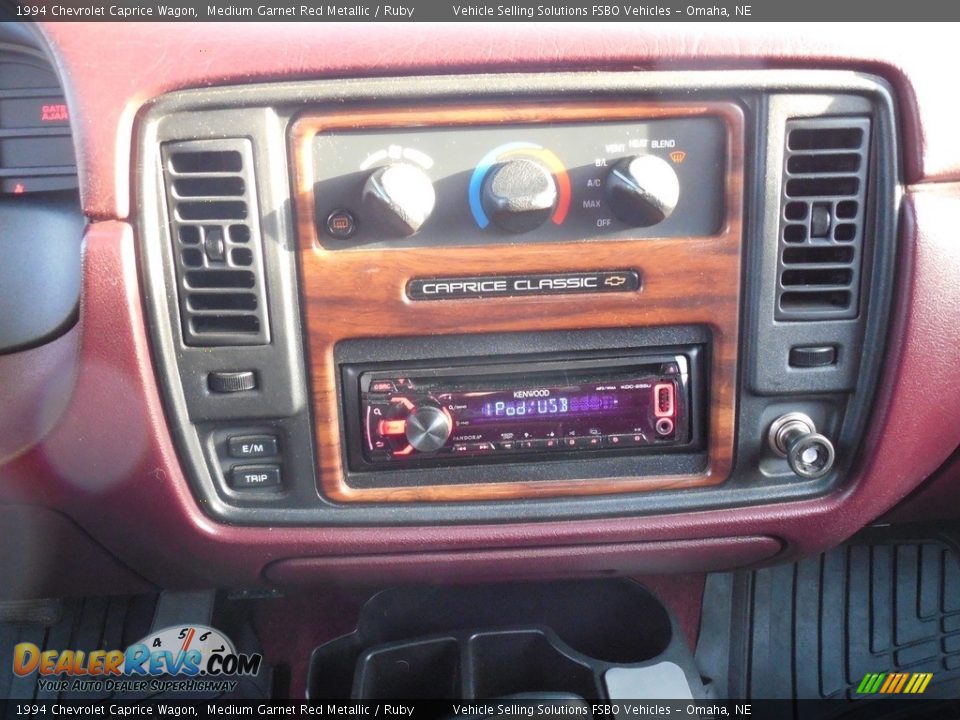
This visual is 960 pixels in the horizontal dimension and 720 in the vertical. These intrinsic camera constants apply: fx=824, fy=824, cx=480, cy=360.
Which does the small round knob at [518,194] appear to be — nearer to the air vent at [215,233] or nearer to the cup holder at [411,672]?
the air vent at [215,233]

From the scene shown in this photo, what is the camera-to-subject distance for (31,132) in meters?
1.27

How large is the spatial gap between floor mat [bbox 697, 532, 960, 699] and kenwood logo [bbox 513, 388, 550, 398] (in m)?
0.91

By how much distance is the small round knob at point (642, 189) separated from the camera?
3.57 feet

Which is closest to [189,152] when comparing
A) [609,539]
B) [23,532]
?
[23,532]

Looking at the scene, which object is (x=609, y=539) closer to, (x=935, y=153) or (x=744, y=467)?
(x=744, y=467)

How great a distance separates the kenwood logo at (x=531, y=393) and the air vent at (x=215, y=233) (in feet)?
1.23

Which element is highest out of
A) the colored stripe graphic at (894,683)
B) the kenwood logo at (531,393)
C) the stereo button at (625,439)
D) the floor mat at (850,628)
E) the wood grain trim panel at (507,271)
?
the wood grain trim panel at (507,271)

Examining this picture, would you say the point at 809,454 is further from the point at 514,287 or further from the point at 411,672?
the point at 411,672

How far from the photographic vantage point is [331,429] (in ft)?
4.07

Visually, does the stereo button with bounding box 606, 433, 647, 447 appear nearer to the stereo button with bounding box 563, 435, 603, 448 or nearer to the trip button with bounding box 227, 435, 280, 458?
the stereo button with bounding box 563, 435, 603, 448

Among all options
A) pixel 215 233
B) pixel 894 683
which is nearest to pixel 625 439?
pixel 215 233

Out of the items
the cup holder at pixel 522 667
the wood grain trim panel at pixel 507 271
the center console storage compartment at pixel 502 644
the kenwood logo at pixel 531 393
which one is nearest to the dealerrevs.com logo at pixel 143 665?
the center console storage compartment at pixel 502 644

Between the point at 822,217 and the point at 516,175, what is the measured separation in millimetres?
452

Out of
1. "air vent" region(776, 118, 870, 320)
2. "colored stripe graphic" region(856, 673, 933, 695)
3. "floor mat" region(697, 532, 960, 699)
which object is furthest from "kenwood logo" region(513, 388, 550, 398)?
"colored stripe graphic" region(856, 673, 933, 695)
